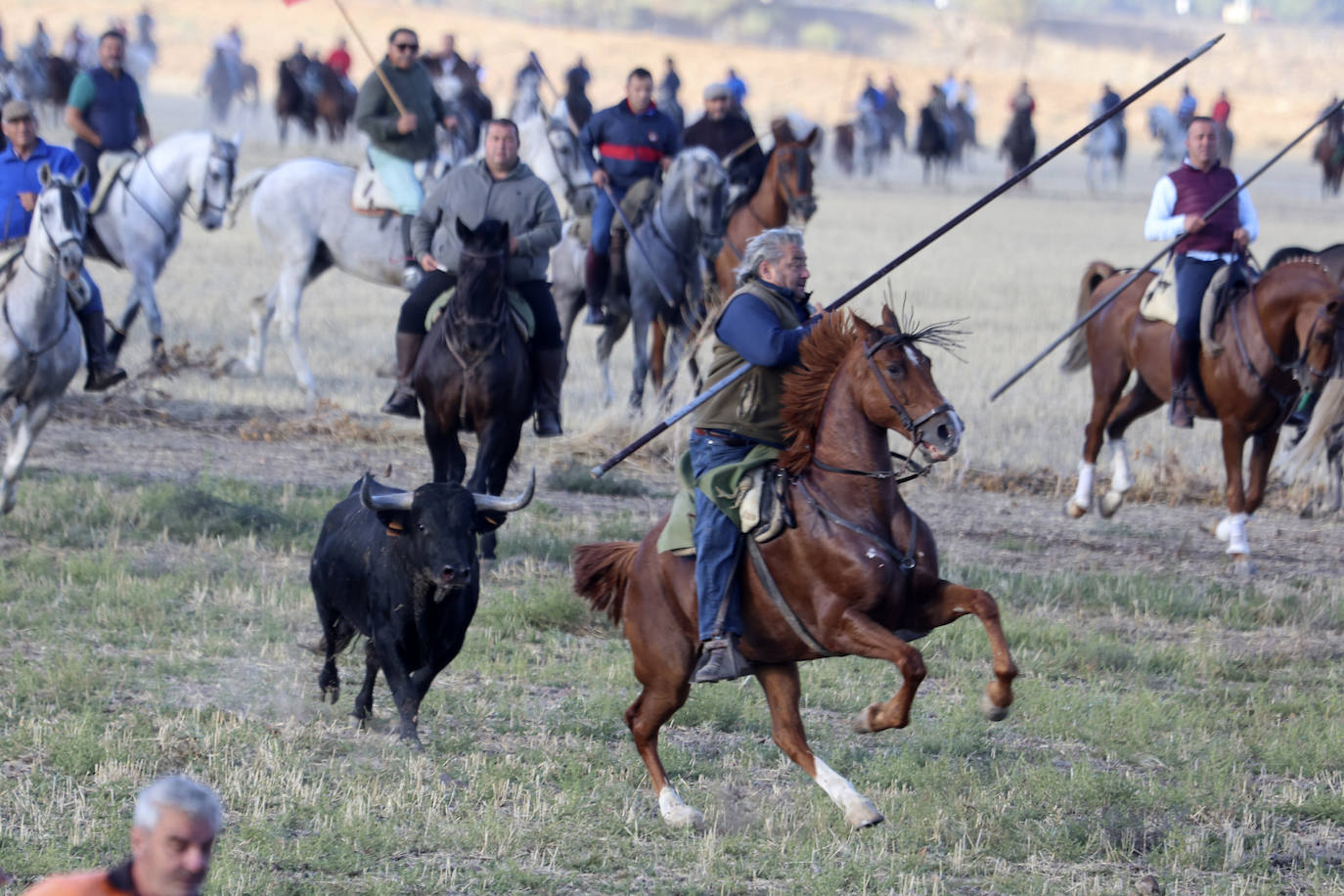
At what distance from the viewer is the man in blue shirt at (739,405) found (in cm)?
636

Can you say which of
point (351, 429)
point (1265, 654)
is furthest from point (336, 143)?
point (1265, 654)

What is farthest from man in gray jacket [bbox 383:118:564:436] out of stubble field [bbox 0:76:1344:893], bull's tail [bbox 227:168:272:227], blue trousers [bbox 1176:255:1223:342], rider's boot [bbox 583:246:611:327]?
bull's tail [bbox 227:168:272:227]

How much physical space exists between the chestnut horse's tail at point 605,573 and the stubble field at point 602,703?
686 mm

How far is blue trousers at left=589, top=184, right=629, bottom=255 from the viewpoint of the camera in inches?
613

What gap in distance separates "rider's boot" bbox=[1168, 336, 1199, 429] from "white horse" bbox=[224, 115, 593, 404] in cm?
621

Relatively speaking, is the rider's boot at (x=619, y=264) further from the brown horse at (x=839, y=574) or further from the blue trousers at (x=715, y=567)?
the blue trousers at (x=715, y=567)

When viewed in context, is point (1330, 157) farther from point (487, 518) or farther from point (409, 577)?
point (409, 577)

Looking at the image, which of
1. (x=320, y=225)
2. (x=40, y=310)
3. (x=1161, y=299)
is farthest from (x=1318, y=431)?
(x=320, y=225)

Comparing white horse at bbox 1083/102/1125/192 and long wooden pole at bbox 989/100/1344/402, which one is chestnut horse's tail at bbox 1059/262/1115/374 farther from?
white horse at bbox 1083/102/1125/192

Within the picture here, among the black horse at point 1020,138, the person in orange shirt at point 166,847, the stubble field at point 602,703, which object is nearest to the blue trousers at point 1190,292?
the stubble field at point 602,703

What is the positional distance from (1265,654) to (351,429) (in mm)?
7694

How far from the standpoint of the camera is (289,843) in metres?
6.09

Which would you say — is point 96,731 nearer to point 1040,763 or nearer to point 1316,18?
point 1040,763

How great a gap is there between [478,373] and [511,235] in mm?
870
